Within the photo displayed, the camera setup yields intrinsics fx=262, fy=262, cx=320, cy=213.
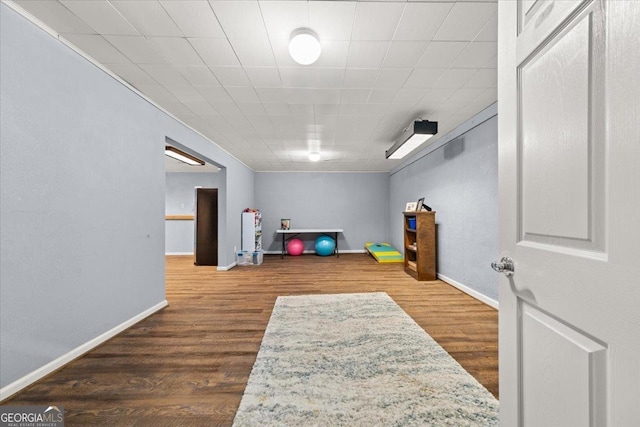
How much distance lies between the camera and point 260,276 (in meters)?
5.03

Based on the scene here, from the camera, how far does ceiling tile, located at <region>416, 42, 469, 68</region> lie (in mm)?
2127

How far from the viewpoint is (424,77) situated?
2.60 metres

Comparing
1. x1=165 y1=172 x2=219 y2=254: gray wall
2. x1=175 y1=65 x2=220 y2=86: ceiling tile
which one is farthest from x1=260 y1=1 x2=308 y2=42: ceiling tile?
x1=165 y1=172 x2=219 y2=254: gray wall

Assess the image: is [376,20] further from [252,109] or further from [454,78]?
[252,109]

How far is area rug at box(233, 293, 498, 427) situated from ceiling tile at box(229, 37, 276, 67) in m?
2.52

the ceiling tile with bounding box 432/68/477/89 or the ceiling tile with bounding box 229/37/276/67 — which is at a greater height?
the ceiling tile with bounding box 229/37/276/67

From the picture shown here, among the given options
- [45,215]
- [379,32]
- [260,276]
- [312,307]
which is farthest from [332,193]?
[45,215]

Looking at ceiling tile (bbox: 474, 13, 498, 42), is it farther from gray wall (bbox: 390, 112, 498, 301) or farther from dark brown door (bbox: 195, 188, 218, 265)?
dark brown door (bbox: 195, 188, 218, 265)

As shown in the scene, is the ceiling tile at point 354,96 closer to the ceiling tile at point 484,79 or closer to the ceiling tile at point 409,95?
the ceiling tile at point 409,95

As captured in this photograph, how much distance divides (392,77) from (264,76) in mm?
1265

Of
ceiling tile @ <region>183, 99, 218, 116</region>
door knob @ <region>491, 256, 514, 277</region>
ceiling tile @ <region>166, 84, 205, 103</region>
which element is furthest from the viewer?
ceiling tile @ <region>183, 99, 218, 116</region>

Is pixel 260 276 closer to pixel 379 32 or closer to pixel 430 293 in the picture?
pixel 430 293

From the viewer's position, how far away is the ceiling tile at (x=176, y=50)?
2.09m

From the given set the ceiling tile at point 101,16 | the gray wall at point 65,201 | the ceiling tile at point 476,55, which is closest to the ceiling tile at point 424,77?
the ceiling tile at point 476,55
